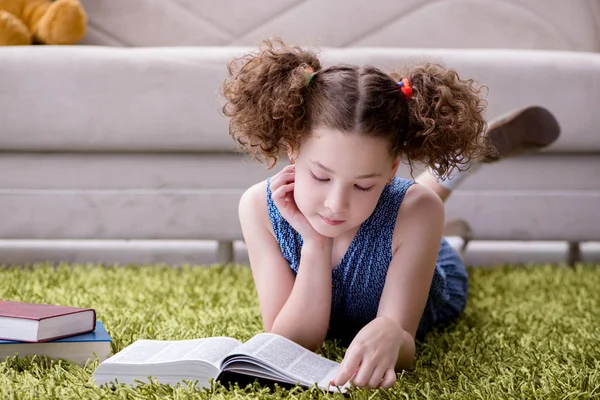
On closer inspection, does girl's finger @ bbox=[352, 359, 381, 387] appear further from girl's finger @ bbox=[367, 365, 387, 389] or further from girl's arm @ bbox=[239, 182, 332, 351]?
girl's arm @ bbox=[239, 182, 332, 351]

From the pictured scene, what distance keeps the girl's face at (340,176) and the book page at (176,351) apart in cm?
21

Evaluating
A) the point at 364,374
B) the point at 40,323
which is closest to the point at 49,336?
the point at 40,323

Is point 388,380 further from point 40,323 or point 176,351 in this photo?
point 40,323

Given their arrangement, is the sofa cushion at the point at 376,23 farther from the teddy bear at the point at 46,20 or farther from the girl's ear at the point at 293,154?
the girl's ear at the point at 293,154

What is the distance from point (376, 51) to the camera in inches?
75.5

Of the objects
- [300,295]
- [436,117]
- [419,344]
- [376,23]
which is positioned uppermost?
[376,23]

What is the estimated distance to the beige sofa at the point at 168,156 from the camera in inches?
71.0

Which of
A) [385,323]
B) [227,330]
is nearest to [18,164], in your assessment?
[227,330]

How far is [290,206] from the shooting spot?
1122mm

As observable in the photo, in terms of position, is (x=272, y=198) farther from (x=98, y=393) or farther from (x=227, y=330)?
(x=98, y=393)

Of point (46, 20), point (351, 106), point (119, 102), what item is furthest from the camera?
point (46, 20)

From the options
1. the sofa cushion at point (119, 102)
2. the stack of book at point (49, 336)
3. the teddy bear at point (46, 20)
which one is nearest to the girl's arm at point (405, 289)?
the stack of book at point (49, 336)

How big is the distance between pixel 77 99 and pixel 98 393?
3.54ft

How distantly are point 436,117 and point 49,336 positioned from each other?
0.61 metres
